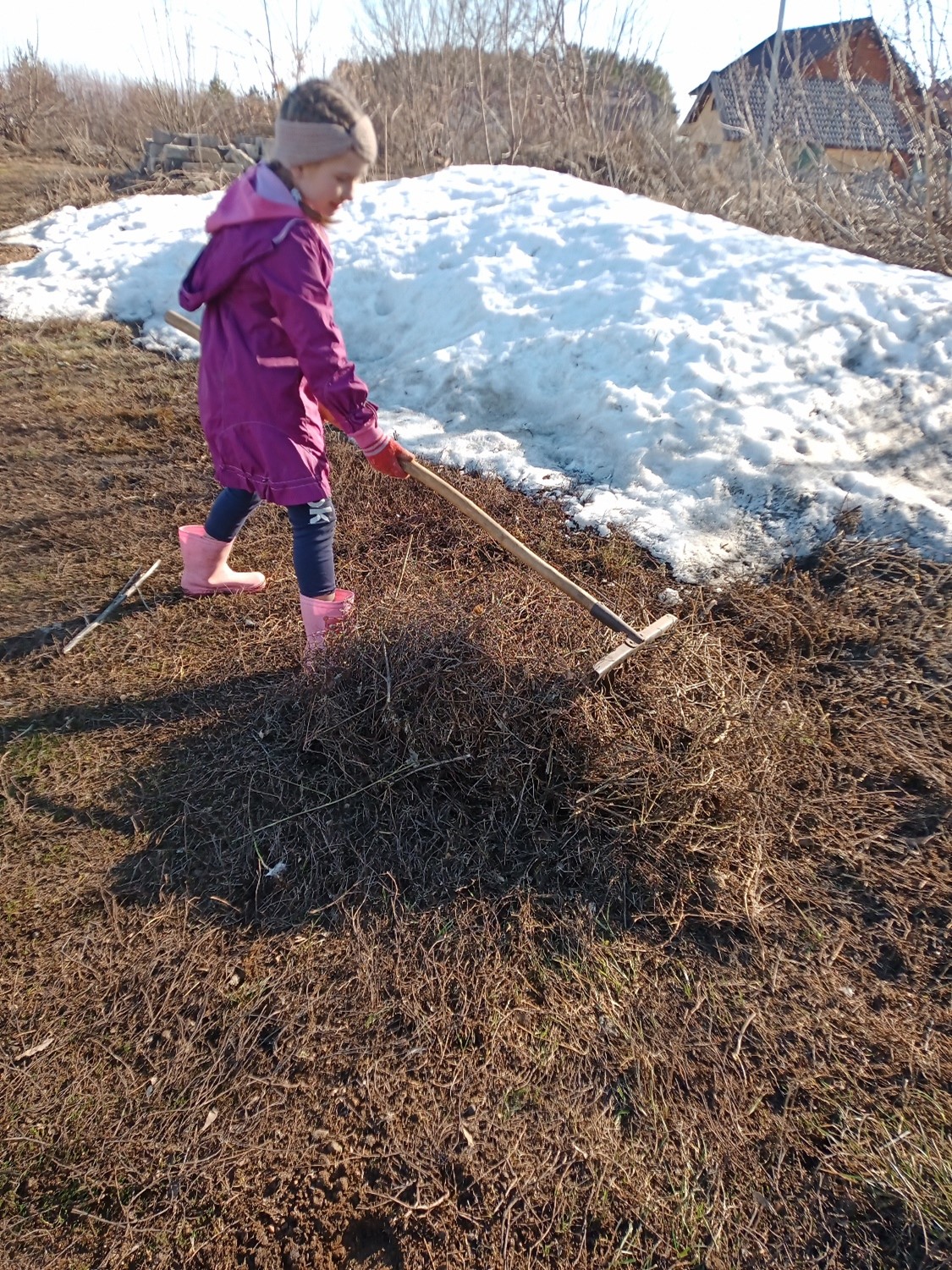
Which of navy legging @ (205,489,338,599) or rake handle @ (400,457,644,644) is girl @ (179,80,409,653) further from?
rake handle @ (400,457,644,644)

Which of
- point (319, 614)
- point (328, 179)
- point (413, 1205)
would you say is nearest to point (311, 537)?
point (319, 614)

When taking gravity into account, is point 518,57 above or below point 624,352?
above

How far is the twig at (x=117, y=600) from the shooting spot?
3262mm

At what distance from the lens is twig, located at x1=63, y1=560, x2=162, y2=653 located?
3.26 meters

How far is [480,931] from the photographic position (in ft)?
7.38

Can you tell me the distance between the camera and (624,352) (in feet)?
16.6

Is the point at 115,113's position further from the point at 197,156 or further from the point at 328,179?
the point at 328,179

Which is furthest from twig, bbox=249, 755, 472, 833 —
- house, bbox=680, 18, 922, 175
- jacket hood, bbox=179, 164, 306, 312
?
house, bbox=680, 18, 922, 175

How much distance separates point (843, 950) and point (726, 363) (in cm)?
361

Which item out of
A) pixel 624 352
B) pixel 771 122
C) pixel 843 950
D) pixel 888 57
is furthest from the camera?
pixel 771 122

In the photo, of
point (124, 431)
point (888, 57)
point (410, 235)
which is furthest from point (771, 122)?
point (124, 431)

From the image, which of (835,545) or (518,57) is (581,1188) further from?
(518,57)

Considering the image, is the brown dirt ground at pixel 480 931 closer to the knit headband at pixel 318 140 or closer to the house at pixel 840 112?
the knit headband at pixel 318 140

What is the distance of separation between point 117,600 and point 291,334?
64.9 inches
